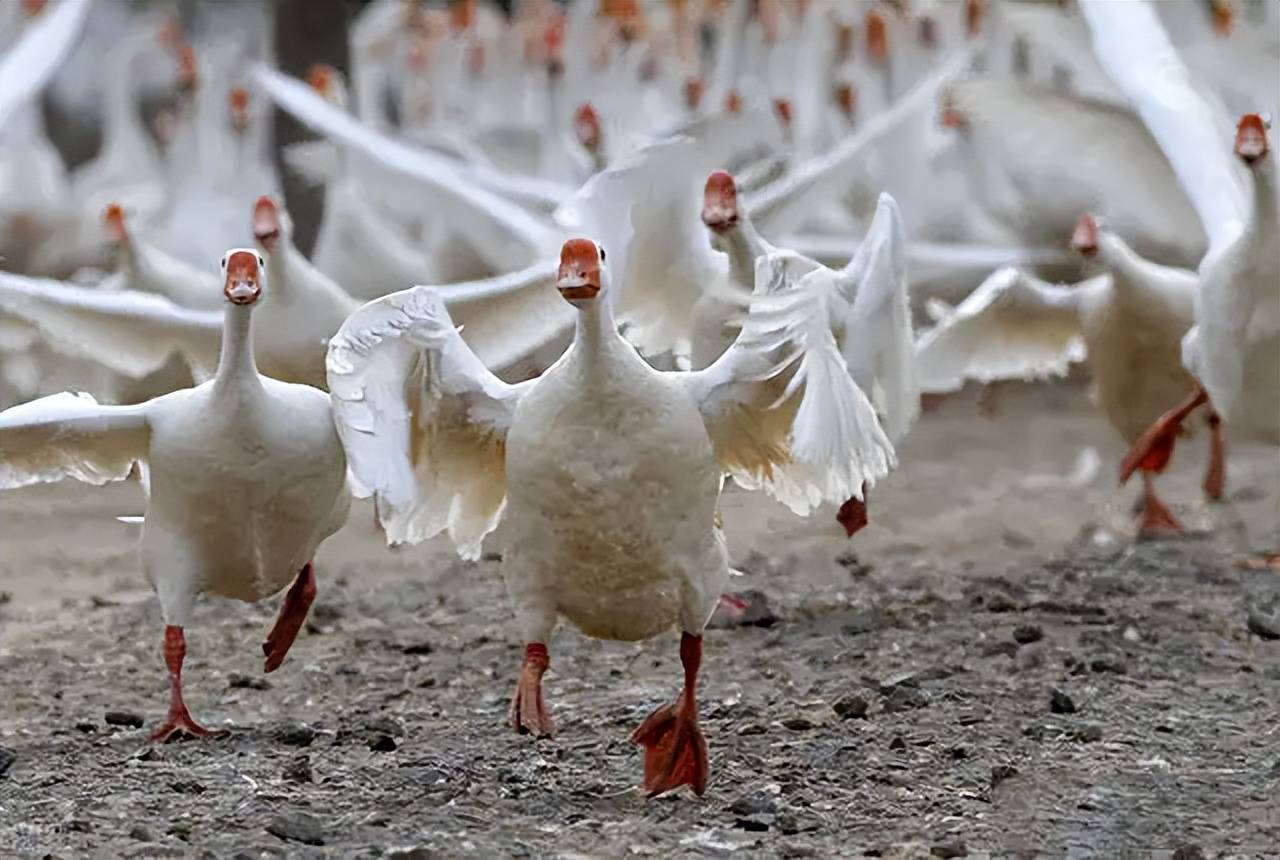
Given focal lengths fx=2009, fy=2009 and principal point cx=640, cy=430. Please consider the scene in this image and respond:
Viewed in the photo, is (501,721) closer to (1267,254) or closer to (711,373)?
(711,373)

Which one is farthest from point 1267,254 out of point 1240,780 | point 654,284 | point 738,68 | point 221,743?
point 738,68

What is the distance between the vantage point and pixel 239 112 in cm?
1282

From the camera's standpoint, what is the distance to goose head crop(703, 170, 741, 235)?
6297mm

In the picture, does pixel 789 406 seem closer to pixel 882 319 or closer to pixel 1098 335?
pixel 882 319

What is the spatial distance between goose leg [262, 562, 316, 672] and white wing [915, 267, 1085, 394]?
2998 millimetres

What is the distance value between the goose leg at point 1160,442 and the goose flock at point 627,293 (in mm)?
16

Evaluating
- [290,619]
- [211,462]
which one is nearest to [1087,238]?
Answer: [290,619]

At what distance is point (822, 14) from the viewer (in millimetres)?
15180

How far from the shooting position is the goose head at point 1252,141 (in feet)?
23.8

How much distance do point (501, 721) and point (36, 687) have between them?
1612 millimetres

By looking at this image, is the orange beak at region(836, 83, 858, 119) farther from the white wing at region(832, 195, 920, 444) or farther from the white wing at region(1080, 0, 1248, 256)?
the white wing at region(832, 195, 920, 444)

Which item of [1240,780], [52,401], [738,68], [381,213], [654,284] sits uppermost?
[738,68]

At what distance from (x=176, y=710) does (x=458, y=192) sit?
350 cm

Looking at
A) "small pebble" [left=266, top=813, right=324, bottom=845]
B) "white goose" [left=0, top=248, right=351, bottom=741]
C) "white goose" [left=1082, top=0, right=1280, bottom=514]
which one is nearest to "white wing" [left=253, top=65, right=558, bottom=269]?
"white goose" [left=1082, top=0, right=1280, bottom=514]
